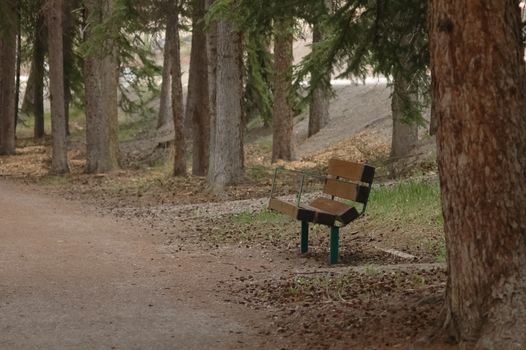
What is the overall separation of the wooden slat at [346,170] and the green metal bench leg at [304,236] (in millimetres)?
684

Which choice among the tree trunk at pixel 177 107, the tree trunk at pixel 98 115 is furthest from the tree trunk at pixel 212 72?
the tree trunk at pixel 98 115

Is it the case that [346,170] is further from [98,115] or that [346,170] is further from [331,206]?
[98,115]

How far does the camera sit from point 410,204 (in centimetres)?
1305

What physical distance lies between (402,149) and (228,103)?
6179 mm

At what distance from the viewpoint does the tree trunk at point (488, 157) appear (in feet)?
18.9

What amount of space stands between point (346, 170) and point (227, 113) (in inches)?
320

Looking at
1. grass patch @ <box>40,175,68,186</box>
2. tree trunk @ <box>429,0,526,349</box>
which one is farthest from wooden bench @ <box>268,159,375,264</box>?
grass patch @ <box>40,175,68,186</box>

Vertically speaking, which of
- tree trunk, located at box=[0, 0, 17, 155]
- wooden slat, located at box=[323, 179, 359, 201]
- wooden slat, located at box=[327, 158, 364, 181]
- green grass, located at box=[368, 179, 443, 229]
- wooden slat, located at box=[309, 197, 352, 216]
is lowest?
green grass, located at box=[368, 179, 443, 229]

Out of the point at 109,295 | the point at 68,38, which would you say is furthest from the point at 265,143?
the point at 109,295

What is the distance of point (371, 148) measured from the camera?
2692cm

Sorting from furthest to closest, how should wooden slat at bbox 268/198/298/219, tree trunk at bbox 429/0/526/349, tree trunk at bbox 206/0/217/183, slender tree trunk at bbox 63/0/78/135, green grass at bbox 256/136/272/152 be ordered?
green grass at bbox 256/136/272/152 < slender tree trunk at bbox 63/0/78/135 < tree trunk at bbox 206/0/217/183 < wooden slat at bbox 268/198/298/219 < tree trunk at bbox 429/0/526/349

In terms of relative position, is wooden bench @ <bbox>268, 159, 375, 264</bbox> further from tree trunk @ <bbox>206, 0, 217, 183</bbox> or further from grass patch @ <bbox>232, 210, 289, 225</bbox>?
tree trunk @ <bbox>206, 0, 217, 183</bbox>

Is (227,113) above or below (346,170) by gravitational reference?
above

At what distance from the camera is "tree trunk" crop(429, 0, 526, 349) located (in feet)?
18.9
